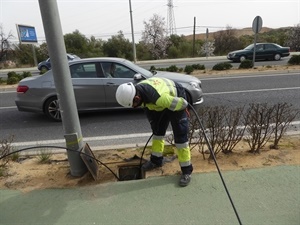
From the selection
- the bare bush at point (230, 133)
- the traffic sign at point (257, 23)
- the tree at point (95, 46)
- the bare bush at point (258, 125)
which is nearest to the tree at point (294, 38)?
the traffic sign at point (257, 23)

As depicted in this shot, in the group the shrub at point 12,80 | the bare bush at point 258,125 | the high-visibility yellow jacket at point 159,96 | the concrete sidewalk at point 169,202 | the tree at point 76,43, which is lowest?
the concrete sidewalk at point 169,202

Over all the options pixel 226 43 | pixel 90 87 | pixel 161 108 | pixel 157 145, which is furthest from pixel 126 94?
pixel 226 43

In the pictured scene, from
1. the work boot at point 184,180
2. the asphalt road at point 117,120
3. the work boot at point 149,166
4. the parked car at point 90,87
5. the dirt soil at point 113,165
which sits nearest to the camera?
the work boot at point 184,180

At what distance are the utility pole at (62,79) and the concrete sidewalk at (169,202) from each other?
41 centimetres

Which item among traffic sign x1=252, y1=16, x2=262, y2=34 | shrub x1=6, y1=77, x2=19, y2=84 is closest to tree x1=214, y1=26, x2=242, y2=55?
traffic sign x1=252, y1=16, x2=262, y2=34

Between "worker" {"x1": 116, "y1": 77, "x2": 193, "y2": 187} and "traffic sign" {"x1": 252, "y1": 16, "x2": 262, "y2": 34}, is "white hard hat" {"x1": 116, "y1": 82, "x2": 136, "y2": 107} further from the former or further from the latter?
"traffic sign" {"x1": 252, "y1": 16, "x2": 262, "y2": 34}

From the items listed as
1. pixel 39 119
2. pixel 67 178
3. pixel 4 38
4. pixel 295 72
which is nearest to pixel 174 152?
pixel 67 178

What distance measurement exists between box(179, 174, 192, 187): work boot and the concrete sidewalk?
0.16 feet

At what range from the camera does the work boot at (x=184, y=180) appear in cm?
280

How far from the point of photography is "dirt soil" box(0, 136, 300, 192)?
307 cm

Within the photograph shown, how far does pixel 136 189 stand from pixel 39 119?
14.2 feet

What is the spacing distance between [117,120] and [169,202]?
3.40m

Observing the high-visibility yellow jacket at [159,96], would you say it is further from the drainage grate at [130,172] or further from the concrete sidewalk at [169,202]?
the drainage grate at [130,172]

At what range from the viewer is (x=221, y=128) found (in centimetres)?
329
